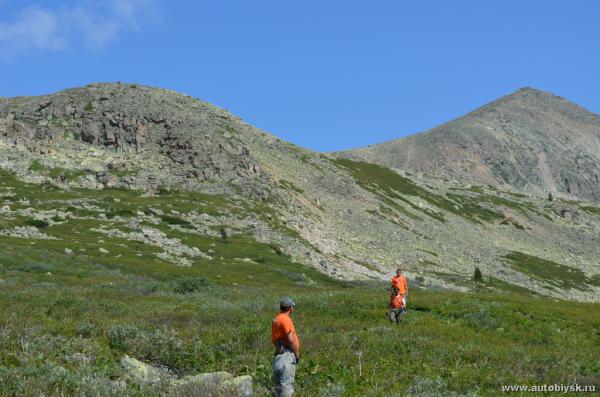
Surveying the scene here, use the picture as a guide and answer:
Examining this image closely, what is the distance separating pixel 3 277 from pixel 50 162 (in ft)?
186

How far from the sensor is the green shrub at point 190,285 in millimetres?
41281

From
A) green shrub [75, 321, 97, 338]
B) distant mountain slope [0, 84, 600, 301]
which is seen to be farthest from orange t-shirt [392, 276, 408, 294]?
distant mountain slope [0, 84, 600, 301]

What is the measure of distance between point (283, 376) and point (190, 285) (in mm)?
29760

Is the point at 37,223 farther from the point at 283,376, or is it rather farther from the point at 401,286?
the point at 283,376

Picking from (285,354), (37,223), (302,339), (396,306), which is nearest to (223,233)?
(37,223)

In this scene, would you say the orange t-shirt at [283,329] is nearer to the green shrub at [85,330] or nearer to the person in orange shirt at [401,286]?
the green shrub at [85,330]

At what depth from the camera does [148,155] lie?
103 m

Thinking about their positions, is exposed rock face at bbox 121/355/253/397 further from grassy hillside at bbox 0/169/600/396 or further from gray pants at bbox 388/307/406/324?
gray pants at bbox 388/307/406/324

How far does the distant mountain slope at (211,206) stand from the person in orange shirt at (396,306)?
36.4m

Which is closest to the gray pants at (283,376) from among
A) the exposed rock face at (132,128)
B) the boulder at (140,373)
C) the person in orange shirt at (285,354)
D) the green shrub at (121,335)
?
the person in orange shirt at (285,354)

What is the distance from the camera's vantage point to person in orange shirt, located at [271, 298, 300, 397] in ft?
43.8

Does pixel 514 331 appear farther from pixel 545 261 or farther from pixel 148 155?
pixel 545 261

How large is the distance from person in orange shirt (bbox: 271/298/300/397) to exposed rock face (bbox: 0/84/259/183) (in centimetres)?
8695

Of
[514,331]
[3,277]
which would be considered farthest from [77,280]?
[514,331]
